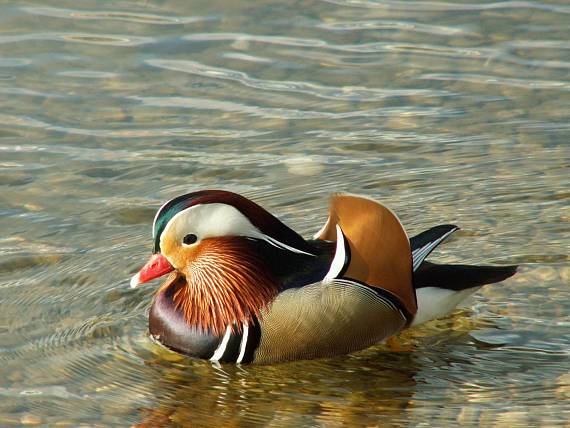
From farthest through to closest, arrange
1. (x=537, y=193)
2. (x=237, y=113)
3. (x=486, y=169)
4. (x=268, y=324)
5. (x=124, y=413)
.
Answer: (x=237, y=113) < (x=486, y=169) < (x=537, y=193) < (x=268, y=324) < (x=124, y=413)

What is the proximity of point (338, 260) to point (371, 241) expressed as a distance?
23cm

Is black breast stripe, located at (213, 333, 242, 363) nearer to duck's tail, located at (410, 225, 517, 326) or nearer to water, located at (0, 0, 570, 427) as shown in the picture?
water, located at (0, 0, 570, 427)

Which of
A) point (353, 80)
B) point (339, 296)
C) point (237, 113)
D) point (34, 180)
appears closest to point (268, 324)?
point (339, 296)

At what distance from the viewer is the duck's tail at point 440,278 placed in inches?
270

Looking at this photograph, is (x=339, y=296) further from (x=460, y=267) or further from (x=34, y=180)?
(x=34, y=180)

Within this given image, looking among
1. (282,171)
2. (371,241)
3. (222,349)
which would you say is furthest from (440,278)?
(282,171)

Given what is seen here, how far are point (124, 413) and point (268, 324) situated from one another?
2.98 ft

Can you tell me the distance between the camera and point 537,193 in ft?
27.0

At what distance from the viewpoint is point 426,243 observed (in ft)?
22.5

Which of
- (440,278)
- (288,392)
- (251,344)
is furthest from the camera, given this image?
(440,278)

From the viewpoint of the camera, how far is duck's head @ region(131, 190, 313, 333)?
6.46 metres

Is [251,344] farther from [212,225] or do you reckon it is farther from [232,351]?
[212,225]

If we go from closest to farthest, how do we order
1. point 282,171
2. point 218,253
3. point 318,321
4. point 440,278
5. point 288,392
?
point 288,392 → point 318,321 → point 218,253 → point 440,278 → point 282,171

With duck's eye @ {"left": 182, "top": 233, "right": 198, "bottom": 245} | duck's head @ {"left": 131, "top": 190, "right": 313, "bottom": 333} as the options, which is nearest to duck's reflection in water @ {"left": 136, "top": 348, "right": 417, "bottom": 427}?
duck's head @ {"left": 131, "top": 190, "right": 313, "bottom": 333}
